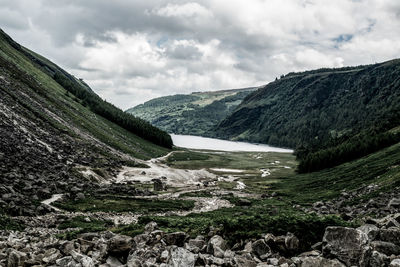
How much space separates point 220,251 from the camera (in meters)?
17.5

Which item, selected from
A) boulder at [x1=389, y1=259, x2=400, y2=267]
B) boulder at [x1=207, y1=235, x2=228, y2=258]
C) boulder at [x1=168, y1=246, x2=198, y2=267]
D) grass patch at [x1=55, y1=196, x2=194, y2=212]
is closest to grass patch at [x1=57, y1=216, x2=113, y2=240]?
grass patch at [x1=55, y1=196, x2=194, y2=212]

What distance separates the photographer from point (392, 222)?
63.0 ft

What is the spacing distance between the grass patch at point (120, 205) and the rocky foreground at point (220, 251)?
32.3 metres

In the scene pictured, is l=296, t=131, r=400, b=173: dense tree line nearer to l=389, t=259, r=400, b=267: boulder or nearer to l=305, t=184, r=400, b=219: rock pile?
l=305, t=184, r=400, b=219: rock pile

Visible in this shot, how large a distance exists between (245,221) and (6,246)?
15923 millimetres

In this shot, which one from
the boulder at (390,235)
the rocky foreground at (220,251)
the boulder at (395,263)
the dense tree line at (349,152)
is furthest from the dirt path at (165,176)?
the boulder at (395,263)

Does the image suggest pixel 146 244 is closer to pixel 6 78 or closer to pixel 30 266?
pixel 30 266

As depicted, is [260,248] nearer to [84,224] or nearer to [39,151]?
[84,224]

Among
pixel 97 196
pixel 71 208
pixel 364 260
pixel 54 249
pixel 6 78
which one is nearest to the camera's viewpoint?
pixel 364 260

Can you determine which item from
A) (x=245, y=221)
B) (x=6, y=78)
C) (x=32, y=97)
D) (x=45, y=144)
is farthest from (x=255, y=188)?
(x=6, y=78)

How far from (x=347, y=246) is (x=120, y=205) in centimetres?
4837

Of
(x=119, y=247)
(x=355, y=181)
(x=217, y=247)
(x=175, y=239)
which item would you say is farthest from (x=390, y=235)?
(x=355, y=181)

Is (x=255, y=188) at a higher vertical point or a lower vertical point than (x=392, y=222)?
lower

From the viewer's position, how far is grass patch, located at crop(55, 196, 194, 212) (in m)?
50.6
